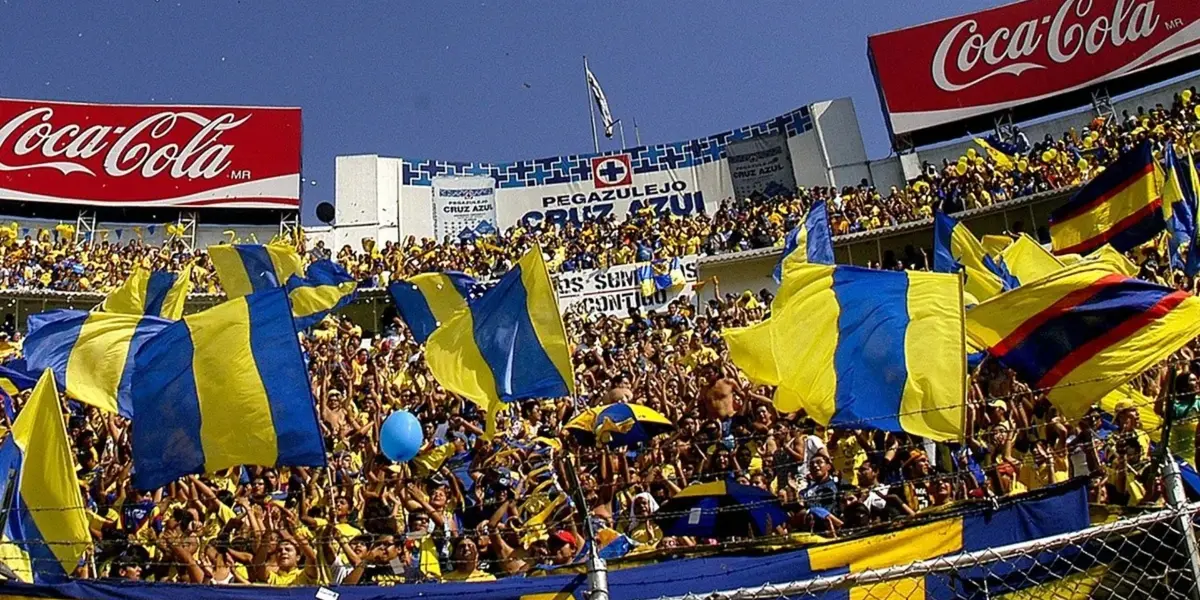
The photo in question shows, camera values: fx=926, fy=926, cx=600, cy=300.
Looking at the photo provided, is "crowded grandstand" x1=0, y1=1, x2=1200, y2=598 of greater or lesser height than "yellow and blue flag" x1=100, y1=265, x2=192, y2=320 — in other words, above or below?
below

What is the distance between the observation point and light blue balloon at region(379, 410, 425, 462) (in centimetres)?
875

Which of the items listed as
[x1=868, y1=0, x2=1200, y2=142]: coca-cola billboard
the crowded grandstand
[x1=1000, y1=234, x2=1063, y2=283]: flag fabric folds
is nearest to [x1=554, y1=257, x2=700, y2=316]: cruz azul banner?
the crowded grandstand

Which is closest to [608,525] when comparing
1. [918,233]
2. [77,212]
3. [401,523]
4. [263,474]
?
[401,523]

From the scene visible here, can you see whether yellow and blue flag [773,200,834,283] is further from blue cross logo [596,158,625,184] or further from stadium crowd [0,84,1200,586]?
blue cross logo [596,158,625,184]

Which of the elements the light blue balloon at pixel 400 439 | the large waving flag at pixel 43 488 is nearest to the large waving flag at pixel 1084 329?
the light blue balloon at pixel 400 439

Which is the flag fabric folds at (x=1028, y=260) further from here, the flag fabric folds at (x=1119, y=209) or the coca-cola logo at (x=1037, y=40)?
the coca-cola logo at (x=1037, y=40)

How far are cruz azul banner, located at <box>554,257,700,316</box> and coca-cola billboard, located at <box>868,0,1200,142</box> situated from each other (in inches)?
471

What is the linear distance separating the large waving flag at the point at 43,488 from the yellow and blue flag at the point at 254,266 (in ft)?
24.4

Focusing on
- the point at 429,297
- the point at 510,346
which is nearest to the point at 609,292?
the point at 429,297

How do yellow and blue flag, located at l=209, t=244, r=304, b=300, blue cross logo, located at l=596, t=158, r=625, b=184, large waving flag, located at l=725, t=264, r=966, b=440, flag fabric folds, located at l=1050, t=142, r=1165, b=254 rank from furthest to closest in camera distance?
blue cross logo, located at l=596, t=158, r=625, b=184, yellow and blue flag, located at l=209, t=244, r=304, b=300, flag fabric folds, located at l=1050, t=142, r=1165, b=254, large waving flag, located at l=725, t=264, r=966, b=440

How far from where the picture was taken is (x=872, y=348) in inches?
230

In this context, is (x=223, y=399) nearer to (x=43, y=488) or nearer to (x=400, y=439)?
(x=43, y=488)

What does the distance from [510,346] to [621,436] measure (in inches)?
83.4

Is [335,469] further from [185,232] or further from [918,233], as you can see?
[185,232]
